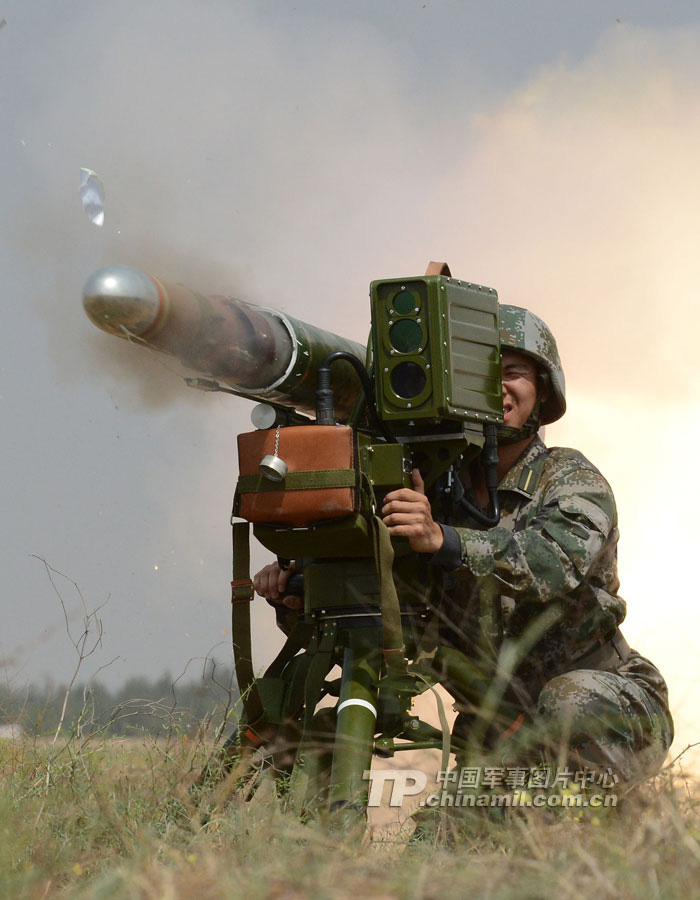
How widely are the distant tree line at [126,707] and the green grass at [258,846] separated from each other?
3.0 inches

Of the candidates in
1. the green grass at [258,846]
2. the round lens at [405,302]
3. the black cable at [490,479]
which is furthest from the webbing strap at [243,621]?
the round lens at [405,302]

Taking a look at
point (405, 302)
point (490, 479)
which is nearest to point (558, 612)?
point (490, 479)

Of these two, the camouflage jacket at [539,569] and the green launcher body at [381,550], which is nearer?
the green launcher body at [381,550]

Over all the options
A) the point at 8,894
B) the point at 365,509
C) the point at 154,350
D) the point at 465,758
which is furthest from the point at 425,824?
the point at 154,350

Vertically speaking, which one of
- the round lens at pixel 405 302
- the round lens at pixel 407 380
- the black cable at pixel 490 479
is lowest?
the black cable at pixel 490 479

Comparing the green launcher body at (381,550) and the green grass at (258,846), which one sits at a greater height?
the green launcher body at (381,550)

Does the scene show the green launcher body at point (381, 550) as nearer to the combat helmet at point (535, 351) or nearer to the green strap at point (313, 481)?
the green strap at point (313, 481)

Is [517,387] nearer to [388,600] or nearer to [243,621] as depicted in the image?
[388,600]

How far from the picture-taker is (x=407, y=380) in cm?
375

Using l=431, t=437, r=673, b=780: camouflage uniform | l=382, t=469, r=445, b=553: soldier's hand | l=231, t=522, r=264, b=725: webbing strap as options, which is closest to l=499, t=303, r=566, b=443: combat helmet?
l=431, t=437, r=673, b=780: camouflage uniform

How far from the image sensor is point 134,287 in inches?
130

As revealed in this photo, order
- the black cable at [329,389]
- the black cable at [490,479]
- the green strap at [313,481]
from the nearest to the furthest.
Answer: the green strap at [313,481] < the black cable at [329,389] < the black cable at [490,479]

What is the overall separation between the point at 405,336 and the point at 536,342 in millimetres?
838

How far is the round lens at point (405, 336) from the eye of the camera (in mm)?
3717
